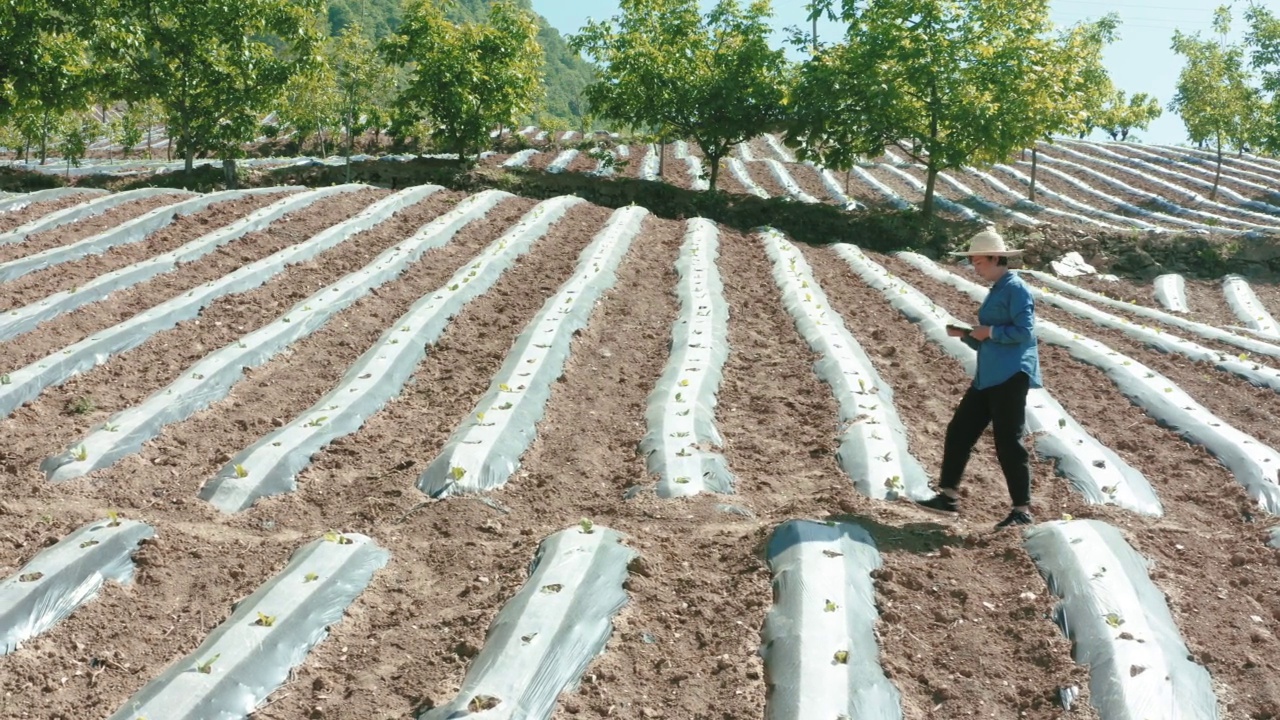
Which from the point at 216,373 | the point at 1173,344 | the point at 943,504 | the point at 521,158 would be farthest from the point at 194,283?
the point at 521,158

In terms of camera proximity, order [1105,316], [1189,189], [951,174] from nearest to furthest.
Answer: [1105,316] < [1189,189] < [951,174]

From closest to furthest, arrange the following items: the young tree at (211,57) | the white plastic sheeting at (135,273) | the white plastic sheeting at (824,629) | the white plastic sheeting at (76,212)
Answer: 1. the white plastic sheeting at (824,629)
2. the white plastic sheeting at (135,273)
3. the white plastic sheeting at (76,212)
4. the young tree at (211,57)

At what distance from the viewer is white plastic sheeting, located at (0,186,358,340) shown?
8.08m

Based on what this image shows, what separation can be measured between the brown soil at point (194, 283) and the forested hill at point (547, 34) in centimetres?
6533

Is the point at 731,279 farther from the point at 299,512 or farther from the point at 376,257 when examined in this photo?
the point at 299,512

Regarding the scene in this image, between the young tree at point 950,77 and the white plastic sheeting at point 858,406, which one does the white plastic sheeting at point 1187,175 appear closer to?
the young tree at point 950,77

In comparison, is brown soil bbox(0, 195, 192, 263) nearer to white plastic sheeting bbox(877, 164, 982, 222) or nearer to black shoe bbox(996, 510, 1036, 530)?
black shoe bbox(996, 510, 1036, 530)

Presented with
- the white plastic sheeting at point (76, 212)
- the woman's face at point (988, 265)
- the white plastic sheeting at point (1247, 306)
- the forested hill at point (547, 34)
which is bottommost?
the white plastic sheeting at point (1247, 306)

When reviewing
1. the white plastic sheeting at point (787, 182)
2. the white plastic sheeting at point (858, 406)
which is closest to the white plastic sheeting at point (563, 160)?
the white plastic sheeting at point (787, 182)

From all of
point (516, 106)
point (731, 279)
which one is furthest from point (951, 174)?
point (731, 279)

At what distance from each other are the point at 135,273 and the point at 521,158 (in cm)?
2070

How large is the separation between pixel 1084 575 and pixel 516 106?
19585 millimetres

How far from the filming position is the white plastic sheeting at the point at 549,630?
354 cm

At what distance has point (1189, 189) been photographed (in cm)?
2723
